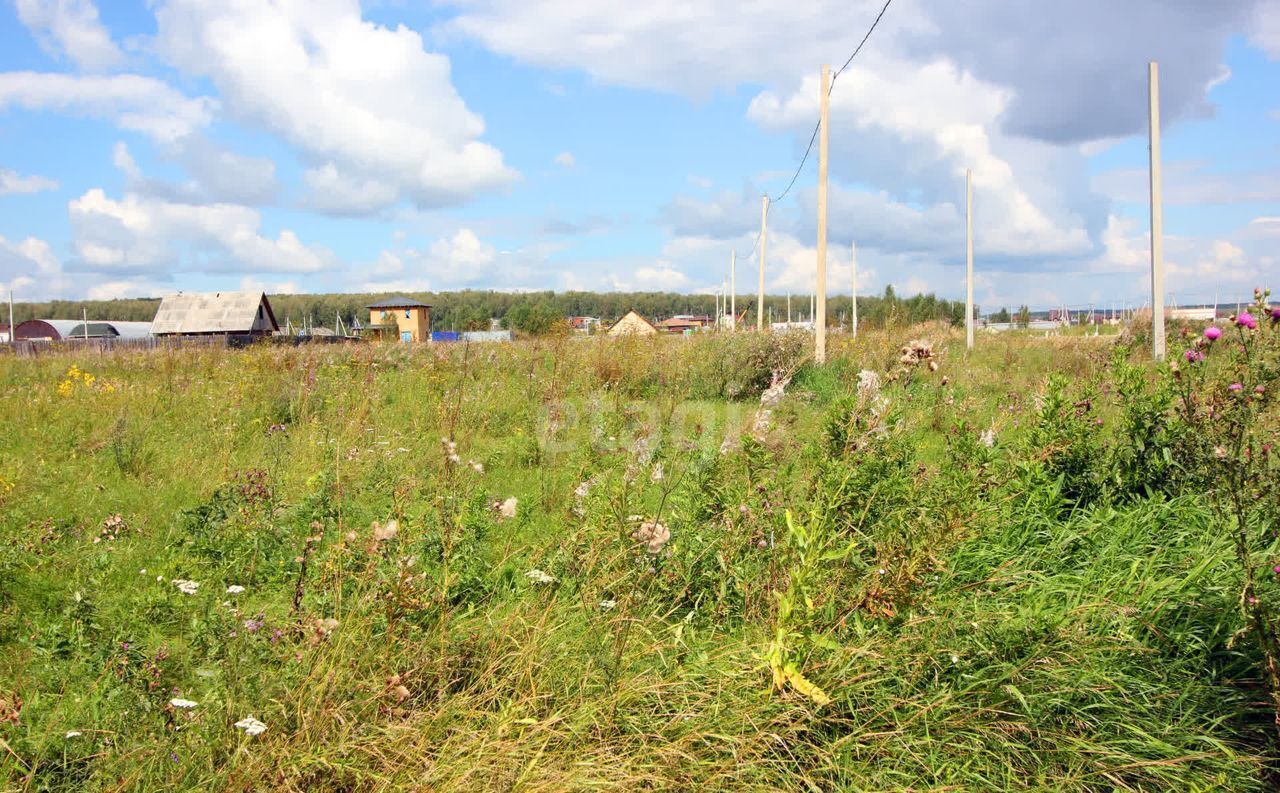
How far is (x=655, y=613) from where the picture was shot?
3.09 meters

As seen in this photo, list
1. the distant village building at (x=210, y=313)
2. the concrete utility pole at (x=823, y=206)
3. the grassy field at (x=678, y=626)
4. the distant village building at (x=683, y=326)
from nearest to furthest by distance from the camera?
the grassy field at (x=678, y=626), the concrete utility pole at (x=823, y=206), the distant village building at (x=683, y=326), the distant village building at (x=210, y=313)

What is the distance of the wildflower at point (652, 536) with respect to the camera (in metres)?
3.14

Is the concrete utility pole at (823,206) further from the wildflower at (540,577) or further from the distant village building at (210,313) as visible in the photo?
the distant village building at (210,313)

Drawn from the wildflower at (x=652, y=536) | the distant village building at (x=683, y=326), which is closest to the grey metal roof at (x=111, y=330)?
the distant village building at (x=683, y=326)

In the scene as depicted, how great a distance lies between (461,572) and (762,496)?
4.38ft

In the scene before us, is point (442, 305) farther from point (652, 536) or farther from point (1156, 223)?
point (652, 536)

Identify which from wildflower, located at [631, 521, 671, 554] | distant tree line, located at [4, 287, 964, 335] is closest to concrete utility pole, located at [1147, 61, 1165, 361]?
wildflower, located at [631, 521, 671, 554]

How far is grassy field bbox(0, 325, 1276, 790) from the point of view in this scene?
2445 millimetres

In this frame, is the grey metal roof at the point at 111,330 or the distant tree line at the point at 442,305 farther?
the distant tree line at the point at 442,305

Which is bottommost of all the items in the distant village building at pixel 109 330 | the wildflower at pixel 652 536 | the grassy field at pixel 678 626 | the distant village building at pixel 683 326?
the grassy field at pixel 678 626

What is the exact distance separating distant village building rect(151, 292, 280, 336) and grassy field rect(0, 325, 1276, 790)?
4017 cm

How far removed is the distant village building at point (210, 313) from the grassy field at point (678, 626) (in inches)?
1581

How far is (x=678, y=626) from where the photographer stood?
2957 mm

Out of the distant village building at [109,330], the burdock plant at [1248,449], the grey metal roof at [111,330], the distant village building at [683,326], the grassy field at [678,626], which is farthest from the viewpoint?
the grey metal roof at [111,330]
